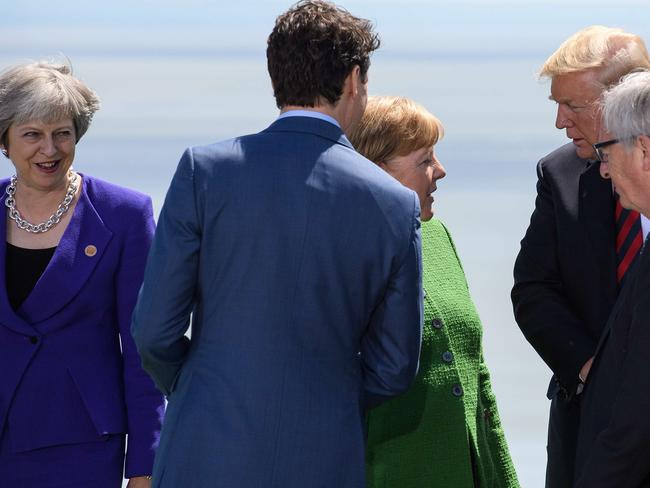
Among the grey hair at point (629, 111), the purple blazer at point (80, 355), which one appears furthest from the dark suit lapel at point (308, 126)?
the purple blazer at point (80, 355)

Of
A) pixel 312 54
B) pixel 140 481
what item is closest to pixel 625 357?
pixel 312 54

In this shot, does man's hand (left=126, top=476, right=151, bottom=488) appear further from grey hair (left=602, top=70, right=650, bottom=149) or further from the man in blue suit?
grey hair (left=602, top=70, right=650, bottom=149)

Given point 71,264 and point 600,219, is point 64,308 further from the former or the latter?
point 600,219

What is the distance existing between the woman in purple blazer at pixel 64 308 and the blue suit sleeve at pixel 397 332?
72 centimetres

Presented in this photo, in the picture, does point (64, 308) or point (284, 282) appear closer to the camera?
point (284, 282)

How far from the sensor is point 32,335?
3.32 meters

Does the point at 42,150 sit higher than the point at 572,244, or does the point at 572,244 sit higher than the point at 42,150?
the point at 42,150

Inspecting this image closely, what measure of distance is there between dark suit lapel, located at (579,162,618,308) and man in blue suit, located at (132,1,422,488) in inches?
32.4

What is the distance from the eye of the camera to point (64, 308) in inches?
131

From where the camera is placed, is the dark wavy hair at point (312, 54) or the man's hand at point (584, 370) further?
the man's hand at point (584, 370)

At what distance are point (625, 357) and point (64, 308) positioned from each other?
4.53 feet

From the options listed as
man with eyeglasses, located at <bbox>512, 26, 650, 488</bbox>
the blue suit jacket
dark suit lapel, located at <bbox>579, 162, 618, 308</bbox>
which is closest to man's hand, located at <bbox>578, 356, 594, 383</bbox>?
man with eyeglasses, located at <bbox>512, 26, 650, 488</bbox>

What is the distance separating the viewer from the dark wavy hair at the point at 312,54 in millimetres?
2777

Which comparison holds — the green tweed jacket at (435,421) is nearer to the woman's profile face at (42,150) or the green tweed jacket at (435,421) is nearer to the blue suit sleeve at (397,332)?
the blue suit sleeve at (397,332)
